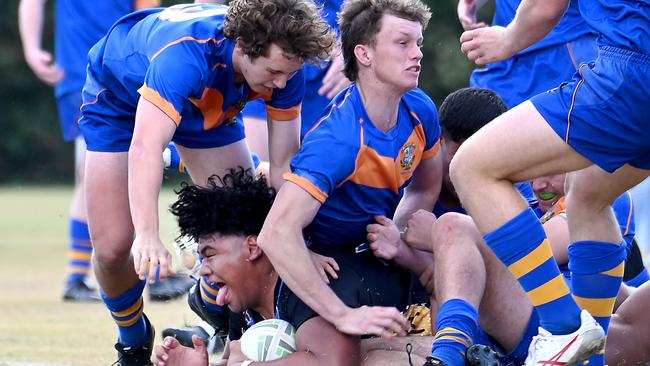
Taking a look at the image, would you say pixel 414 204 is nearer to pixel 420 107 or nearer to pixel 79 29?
pixel 420 107

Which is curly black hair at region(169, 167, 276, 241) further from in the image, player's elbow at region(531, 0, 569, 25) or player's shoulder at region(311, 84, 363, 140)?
player's elbow at region(531, 0, 569, 25)

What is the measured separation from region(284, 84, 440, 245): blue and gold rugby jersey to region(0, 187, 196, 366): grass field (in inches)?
58.6

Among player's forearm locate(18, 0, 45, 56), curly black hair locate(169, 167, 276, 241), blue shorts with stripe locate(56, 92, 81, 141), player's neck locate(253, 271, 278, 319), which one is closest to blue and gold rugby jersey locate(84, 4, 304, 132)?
curly black hair locate(169, 167, 276, 241)

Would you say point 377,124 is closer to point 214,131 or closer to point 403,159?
point 403,159

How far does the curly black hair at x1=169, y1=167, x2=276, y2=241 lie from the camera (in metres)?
4.20

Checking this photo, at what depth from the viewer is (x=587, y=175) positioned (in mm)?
3967

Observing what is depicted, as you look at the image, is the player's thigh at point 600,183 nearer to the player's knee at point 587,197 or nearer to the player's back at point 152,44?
the player's knee at point 587,197

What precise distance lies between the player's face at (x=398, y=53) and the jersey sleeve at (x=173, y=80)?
65cm

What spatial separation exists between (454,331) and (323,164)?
0.71m

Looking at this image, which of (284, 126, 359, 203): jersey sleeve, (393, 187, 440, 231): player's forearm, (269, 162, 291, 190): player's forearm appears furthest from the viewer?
(269, 162, 291, 190): player's forearm

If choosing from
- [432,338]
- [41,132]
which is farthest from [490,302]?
[41,132]

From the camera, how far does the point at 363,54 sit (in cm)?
423

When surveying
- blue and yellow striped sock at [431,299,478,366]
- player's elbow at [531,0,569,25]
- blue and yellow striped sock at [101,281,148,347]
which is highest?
player's elbow at [531,0,569,25]

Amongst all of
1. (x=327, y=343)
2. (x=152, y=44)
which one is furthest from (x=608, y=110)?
(x=152, y=44)
